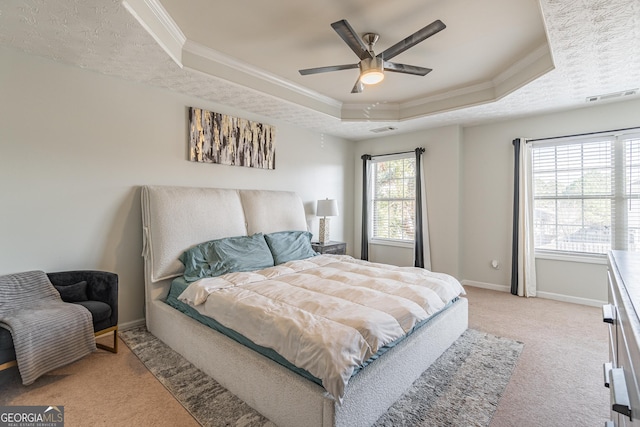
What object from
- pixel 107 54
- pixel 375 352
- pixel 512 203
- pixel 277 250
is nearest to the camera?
pixel 375 352

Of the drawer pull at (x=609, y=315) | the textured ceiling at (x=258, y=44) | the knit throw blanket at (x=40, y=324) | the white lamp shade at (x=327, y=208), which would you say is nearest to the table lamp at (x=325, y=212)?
the white lamp shade at (x=327, y=208)

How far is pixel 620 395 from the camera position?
0.71 metres

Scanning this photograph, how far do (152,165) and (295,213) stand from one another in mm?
1921

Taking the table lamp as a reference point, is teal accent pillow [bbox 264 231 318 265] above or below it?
below

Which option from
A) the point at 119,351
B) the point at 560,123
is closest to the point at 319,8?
the point at 119,351

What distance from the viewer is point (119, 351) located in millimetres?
2535

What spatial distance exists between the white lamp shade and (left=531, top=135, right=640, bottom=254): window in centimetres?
291

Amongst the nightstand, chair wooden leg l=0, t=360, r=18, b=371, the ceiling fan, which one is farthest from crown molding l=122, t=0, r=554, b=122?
chair wooden leg l=0, t=360, r=18, b=371

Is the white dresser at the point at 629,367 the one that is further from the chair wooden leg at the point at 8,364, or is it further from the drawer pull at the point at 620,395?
the chair wooden leg at the point at 8,364

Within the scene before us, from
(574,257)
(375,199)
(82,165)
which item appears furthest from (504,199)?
(82,165)

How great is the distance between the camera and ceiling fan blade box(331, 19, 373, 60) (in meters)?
1.99

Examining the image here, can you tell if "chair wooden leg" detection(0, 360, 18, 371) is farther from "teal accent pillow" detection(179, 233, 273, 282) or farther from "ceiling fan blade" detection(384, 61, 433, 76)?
"ceiling fan blade" detection(384, 61, 433, 76)

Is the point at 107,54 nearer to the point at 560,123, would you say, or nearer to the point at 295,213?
the point at 295,213

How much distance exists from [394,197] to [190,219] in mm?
3645
